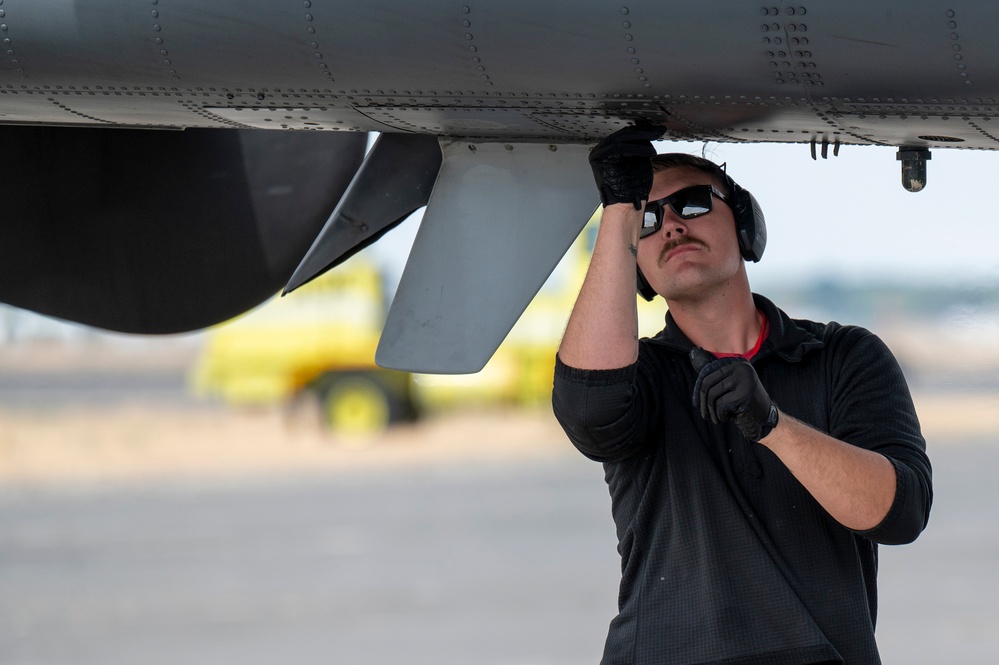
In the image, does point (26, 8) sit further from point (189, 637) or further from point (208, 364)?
point (208, 364)

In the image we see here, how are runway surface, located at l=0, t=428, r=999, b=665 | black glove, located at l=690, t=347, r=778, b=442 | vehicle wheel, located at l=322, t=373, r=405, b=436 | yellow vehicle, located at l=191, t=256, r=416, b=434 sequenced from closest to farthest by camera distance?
black glove, located at l=690, t=347, r=778, b=442 < runway surface, located at l=0, t=428, r=999, b=665 < yellow vehicle, located at l=191, t=256, r=416, b=434 < vehicle wheel, located at l=322, t=373, r=405, b=436

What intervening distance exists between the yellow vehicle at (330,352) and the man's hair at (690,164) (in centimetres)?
1096

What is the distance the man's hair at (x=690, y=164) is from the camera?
8.05 feet

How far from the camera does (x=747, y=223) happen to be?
2.44m

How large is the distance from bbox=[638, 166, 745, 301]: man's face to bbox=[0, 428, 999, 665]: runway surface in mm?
3856

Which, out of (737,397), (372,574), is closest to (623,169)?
(737,397)

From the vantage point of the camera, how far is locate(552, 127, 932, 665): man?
2080 mm

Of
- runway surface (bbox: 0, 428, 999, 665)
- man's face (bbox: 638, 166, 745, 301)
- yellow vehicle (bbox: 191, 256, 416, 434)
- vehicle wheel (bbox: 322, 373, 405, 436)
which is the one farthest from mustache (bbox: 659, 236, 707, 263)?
vehicle wheel (bbox: 322, 373, 405, 436)

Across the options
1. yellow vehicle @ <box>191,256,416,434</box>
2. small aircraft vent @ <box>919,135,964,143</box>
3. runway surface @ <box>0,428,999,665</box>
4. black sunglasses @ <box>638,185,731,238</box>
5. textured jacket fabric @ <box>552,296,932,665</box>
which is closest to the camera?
textured jacket fabric @ <box>552,296,932,665</box>

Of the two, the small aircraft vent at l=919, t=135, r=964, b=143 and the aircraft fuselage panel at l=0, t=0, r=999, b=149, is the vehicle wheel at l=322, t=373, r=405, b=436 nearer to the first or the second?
the aircraft fuselage panel at l=0, t=0, r=999, b=149

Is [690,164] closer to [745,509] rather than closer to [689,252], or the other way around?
[689,252]

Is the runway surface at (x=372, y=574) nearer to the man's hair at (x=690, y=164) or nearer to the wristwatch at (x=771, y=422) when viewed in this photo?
the man's hair at (x=690, y=164)

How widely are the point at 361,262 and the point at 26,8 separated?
1098 centimetres

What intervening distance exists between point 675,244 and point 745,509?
54cm
